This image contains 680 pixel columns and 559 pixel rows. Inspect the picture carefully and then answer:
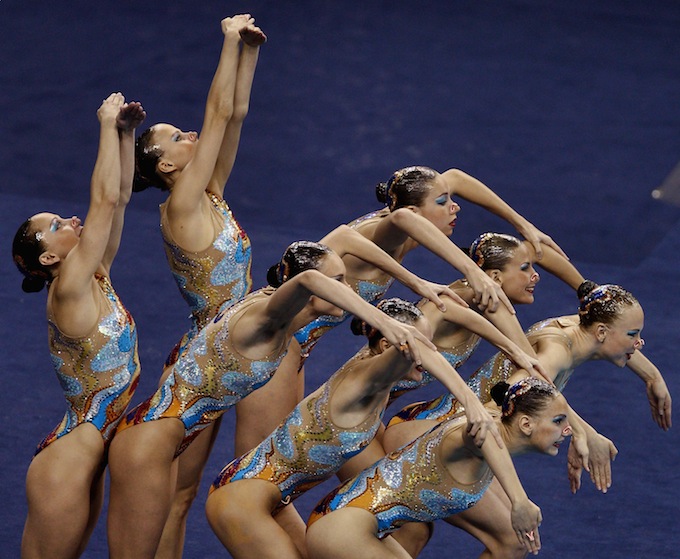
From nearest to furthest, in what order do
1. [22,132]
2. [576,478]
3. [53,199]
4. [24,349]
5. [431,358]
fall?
[431,358] → [576,478] → [24,349] → [53,199] → [22,132]

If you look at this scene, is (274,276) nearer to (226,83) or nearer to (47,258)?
(47,258)

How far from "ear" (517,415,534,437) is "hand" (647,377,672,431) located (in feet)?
3.58

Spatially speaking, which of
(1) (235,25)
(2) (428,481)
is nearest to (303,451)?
(2) (428,481)

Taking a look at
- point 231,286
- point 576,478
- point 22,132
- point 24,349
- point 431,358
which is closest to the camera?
point 431,358

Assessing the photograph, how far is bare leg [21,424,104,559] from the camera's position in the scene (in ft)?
15.8

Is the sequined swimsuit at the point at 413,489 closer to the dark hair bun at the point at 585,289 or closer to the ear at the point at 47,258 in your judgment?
the dark hair bun at the point at 585,289

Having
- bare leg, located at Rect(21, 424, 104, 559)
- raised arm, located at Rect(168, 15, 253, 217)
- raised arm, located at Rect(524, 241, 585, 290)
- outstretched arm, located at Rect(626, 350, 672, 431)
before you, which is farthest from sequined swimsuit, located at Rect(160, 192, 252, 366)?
outstretched arm, located at Rect(626, 350, 672, 431)

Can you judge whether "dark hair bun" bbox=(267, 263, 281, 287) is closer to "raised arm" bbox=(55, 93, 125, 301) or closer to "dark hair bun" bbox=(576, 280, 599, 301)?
"raised arm" bbox=(55, 93, 125, 301)

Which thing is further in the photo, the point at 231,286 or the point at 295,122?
the point at 295,122

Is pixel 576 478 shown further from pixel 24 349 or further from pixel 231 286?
pixel 24 349

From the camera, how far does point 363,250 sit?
5.14 meters

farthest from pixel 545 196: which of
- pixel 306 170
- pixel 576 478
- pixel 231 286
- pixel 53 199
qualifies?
pixel 576 478

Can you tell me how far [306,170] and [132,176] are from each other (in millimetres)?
3892

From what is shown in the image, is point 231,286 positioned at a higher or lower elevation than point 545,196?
higher
